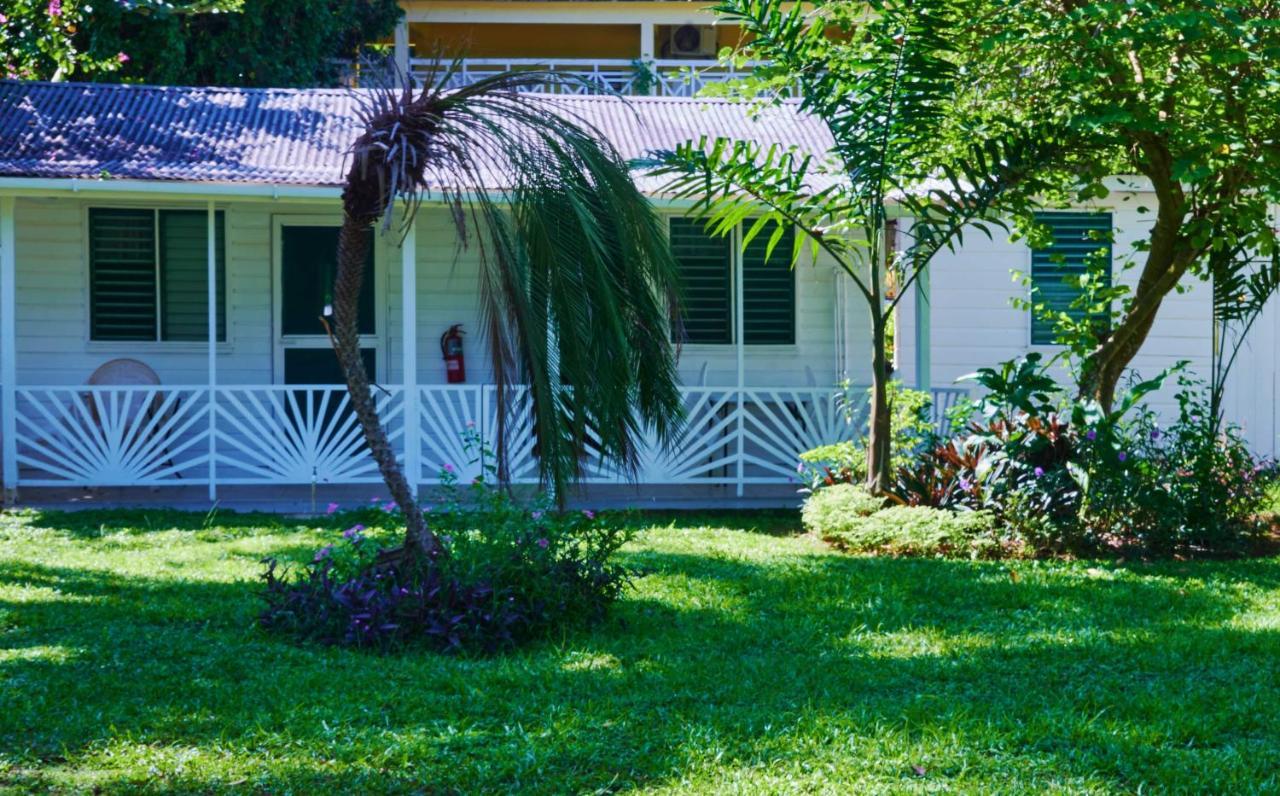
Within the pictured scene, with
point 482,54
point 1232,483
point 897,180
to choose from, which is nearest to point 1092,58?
point 897,180

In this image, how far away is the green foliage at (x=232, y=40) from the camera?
16812 mm

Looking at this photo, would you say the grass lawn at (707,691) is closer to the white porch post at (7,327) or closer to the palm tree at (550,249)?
the palm tree at (550,249)

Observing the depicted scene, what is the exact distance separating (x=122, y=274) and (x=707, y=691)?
28.3 ft

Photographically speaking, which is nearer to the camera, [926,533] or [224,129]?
[926,533]

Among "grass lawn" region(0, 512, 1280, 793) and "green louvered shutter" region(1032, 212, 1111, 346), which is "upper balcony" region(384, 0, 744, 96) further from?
"grass lawn" region(0, 512, 1280, 793)

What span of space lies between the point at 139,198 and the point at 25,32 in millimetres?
2305

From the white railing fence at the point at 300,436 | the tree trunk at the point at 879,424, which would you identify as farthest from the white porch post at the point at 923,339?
the tree trunk at the point at 879,424

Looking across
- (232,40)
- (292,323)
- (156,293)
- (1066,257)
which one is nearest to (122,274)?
(156,293)

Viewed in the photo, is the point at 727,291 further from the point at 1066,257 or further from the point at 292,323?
the point at 292,323

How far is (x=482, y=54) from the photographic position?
21.8 meters

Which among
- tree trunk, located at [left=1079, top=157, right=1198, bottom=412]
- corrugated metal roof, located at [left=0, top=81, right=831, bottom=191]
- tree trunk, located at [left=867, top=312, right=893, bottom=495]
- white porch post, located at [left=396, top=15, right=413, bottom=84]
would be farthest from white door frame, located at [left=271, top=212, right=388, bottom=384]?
white porch post, located at [left=396, top=15, right=413, bottom=84]

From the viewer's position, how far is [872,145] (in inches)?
329

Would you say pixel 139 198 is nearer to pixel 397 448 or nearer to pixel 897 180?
pixel 397 448

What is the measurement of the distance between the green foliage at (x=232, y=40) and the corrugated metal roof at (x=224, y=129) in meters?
3.52
